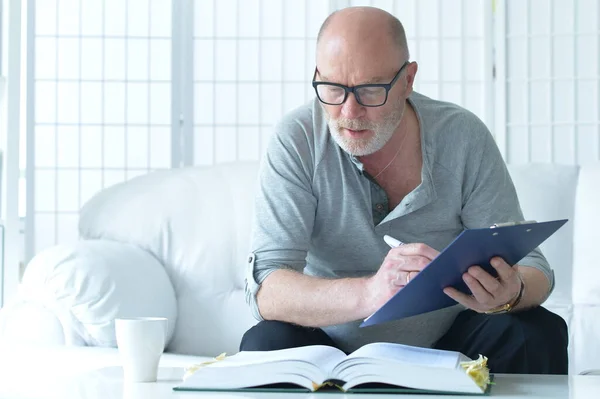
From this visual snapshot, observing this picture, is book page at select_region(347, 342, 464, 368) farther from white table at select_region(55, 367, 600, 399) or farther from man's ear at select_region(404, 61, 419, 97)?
man's ear at select_region(404, 61, 419, 97)

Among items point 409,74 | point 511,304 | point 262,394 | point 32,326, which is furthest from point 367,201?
point 32,326

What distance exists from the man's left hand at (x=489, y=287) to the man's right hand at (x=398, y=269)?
6 centimetres

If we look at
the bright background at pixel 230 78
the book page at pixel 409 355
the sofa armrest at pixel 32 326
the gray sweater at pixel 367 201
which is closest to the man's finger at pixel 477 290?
the book page at pixel 409 355

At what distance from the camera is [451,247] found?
4.15 ft

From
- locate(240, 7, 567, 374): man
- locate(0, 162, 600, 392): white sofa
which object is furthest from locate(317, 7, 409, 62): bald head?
locate(0, 162, 600, 392): white sofa

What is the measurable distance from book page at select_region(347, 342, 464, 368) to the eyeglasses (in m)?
0.57

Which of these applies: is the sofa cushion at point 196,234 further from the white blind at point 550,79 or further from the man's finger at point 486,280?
the white blind at point 550,79

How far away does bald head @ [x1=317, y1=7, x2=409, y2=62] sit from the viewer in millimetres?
1798

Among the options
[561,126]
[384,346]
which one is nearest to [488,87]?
[561,126]

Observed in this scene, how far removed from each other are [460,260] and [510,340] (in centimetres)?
43

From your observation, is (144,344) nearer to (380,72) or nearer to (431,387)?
(431,387)

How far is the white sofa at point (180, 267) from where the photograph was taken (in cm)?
243

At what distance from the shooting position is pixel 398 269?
1.49m

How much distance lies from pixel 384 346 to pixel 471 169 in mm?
684
